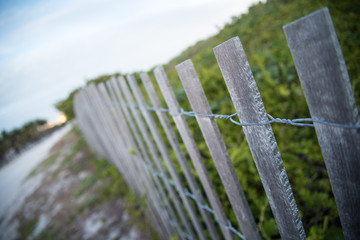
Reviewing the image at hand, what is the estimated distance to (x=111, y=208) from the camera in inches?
153

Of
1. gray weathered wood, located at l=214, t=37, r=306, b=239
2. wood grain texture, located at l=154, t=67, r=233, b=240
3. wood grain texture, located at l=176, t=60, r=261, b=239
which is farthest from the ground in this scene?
gray weathered wood, located at l=214, t=37, r=306, b=239

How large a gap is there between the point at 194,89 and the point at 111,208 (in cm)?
391

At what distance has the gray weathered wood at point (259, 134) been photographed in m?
0.62

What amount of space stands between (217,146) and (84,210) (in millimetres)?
4680

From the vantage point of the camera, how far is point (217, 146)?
3.02 ft

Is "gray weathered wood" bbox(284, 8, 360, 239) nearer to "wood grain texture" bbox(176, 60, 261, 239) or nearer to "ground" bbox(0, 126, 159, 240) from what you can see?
"wood grain texture" bbox(176, 60, 261, 239)

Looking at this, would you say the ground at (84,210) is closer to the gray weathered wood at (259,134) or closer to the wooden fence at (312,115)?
the wooden fence at (312,115)

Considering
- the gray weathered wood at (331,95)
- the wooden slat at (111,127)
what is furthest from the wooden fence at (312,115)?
the wooden slat at (111,127)

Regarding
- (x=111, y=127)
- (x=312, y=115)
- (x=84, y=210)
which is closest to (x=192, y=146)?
(x=312, y=115)

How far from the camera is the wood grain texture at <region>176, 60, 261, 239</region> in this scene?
2.86 feet

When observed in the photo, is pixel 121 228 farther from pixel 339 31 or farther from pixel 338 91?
pixel 339 31

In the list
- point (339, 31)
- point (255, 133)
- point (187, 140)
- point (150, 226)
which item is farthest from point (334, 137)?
point (150, 226)

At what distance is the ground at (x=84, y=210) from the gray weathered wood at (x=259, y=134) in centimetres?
255

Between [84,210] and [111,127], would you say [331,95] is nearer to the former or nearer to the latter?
[111,127]
